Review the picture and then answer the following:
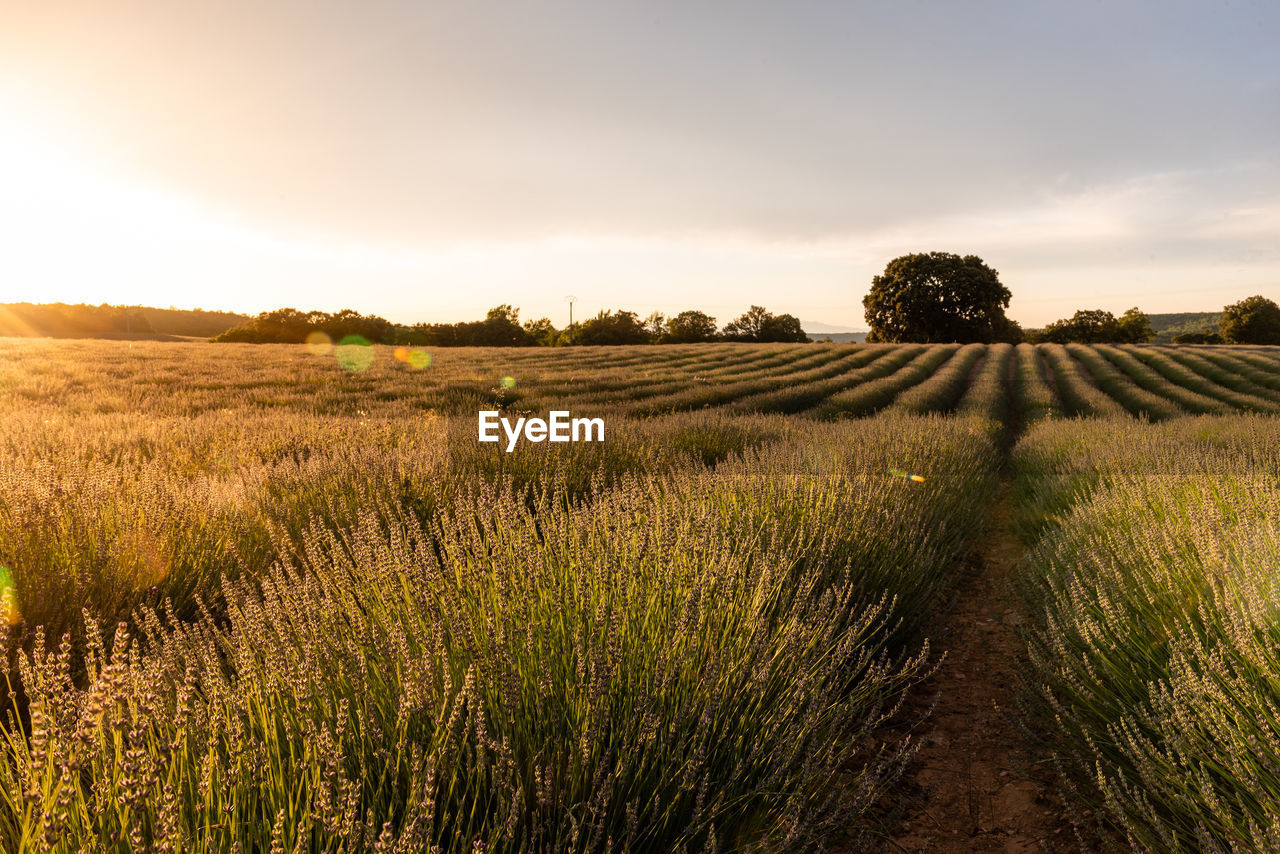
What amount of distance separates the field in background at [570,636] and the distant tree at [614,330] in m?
52.7

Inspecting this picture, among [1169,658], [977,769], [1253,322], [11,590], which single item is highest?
[1253,322]

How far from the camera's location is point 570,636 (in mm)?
2281

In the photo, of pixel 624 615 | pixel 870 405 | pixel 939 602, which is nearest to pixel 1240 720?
pixel 624 615

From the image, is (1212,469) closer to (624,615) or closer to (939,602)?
(939,602)

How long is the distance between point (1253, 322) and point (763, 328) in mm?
48068

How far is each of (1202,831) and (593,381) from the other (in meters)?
15.2

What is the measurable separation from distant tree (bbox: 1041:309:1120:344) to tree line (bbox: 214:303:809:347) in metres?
26.7

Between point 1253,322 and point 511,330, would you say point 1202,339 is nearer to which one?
point 1253,322

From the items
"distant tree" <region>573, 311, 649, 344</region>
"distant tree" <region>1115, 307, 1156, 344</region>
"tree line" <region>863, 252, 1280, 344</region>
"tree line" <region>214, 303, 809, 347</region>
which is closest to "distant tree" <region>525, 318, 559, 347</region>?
"tree line" <region>214, 303, 809, 347</region>

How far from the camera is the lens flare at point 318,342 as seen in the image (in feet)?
77.8

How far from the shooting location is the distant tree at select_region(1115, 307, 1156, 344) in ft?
229

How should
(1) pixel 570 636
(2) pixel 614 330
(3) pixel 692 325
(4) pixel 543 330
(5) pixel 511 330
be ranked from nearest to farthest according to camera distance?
(1) pixel 570 636 < (5) pixel 511 330 < (2) pixel 614 330 < (3) pixel 692 325 < (4) pixel 543 330

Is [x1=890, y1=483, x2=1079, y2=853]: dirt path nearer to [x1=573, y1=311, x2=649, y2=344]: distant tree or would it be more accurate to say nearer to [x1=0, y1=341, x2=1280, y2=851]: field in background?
[x1=0, y1=341, x2=1280, y2=851]: field in background

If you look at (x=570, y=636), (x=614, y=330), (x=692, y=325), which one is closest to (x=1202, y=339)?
(x=692, y=325)
